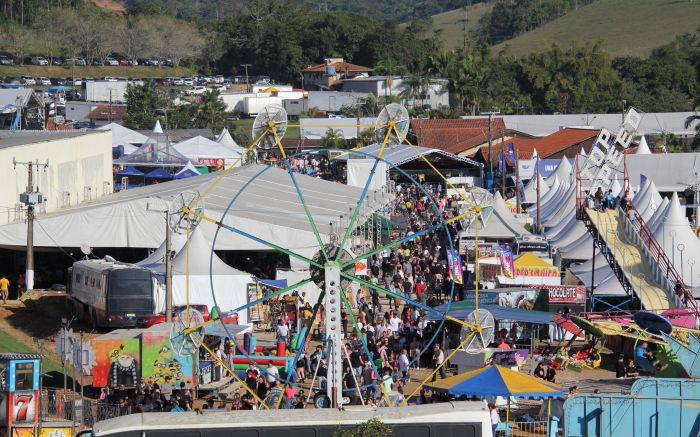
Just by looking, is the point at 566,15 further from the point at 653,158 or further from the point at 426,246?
the point at 426,246

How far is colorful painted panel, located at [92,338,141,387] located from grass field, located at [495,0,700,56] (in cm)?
13691

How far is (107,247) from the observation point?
38438 millimetres

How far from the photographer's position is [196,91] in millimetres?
125625

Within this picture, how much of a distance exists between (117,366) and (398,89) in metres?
96.4

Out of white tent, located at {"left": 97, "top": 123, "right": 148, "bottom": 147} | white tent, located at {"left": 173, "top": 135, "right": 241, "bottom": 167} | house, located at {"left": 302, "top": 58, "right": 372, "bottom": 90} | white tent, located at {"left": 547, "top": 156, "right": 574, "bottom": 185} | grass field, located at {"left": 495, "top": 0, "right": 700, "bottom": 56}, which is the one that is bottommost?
white tent, located at {"left": 547, "top": 156, "right": 574, "bottom": 185}

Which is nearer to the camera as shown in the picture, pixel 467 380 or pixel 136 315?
pixel 467 380

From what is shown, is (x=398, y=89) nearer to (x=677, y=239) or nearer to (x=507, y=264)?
(x=677, y=239)

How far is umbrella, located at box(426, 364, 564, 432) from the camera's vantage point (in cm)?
2158

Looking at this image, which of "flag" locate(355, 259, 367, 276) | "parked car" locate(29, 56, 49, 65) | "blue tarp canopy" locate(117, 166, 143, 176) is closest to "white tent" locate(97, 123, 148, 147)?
"blue tarp canopy" locate(117, 166, 143, 176)

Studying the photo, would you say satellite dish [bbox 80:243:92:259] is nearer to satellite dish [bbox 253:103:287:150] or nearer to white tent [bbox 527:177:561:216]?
satellite dish [bbox 253:103:287:150]

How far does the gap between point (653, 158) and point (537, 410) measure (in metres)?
34.7

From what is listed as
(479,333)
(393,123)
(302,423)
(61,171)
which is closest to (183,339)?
(302,423)

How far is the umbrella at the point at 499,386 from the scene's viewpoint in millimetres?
21578

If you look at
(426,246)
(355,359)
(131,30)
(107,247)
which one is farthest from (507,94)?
(355,359)
